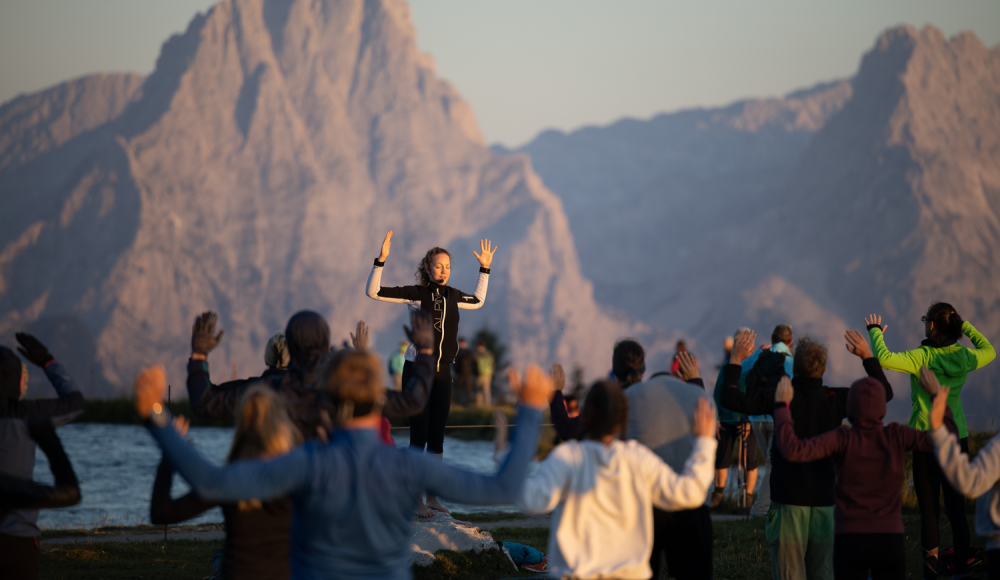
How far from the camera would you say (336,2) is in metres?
199

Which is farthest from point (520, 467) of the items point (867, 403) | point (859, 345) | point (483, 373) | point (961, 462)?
point (483, 373)

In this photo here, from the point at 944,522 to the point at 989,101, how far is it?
203245mm

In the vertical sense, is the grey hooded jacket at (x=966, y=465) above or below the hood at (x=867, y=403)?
below

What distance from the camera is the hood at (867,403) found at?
496cm

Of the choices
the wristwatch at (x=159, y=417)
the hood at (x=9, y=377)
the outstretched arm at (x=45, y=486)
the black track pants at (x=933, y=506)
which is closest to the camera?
the wristwatch at (x=159, y=417)

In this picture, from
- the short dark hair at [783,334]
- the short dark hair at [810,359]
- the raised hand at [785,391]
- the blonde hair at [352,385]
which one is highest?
the short dark hair at [783,334]

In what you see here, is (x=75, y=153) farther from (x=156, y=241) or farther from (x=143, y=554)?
(x=143, y=554)

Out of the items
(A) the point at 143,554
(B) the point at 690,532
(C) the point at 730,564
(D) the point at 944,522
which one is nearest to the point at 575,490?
(B) the point at 690,532

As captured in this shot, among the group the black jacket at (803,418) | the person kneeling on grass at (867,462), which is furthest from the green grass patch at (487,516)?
the person kneeling on grass at (867,462)

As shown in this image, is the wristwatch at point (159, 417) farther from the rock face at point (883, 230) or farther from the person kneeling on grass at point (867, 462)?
the rock face at point (883, 230)

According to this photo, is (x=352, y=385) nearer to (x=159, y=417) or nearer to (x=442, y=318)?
(x=159, y=417)

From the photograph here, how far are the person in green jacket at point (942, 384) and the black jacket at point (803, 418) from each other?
1.31 meters

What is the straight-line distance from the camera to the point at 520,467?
11.1ft

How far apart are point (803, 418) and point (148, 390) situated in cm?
391
